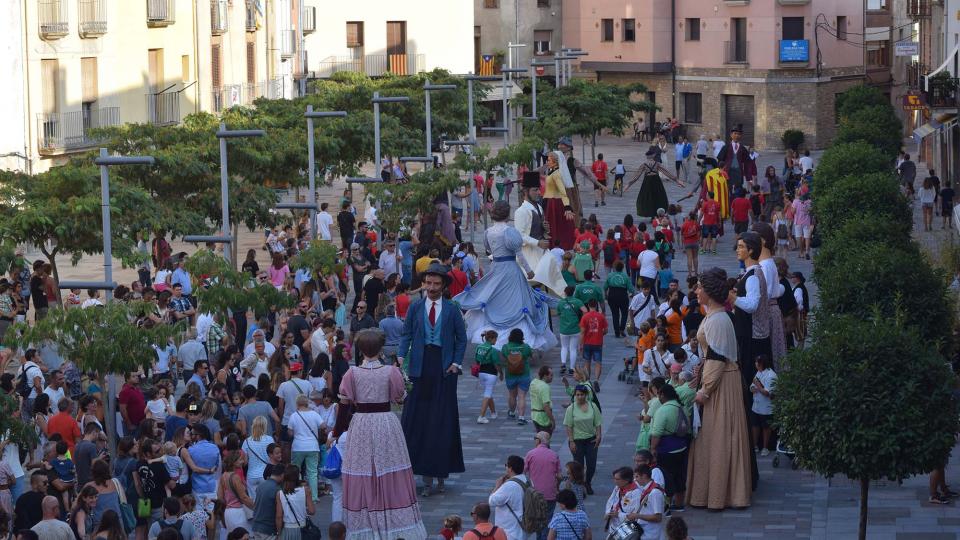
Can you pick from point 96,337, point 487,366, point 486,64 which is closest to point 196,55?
point 486,64

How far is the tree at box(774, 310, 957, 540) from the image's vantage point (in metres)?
15.2

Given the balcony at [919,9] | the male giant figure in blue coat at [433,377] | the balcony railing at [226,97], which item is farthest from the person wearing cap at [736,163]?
the male giant figure in blue coat at [433,377]

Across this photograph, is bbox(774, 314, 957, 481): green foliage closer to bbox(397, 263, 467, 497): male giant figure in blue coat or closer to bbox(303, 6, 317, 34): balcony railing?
bbox(397, 263, 467, 497): male giant figure in blue coat

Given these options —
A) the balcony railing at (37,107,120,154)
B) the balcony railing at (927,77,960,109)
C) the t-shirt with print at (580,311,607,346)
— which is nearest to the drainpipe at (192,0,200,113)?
the balcony railing at (37,107,120,154)

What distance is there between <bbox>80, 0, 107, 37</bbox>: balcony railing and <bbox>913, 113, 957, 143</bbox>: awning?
2159 cm

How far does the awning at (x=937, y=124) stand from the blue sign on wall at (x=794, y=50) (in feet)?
53.5

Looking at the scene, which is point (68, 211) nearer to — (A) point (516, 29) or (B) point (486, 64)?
(B) point (486, 64)

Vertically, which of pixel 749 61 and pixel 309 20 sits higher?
pixel 309 20

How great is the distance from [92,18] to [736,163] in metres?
16.7

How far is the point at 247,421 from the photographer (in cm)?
1788

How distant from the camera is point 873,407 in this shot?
1517 cm

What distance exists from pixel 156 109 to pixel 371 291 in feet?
80.8

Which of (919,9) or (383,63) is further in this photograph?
(383,63)

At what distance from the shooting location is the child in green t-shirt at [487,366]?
2186 centimetres
